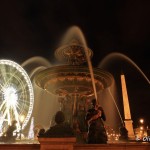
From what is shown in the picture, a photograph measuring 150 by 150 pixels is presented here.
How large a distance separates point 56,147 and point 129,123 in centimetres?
1928

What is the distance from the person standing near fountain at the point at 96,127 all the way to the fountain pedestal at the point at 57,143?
1.45m

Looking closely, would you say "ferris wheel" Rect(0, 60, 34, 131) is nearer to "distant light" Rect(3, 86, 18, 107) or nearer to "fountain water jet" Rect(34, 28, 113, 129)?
"distant light" Rect(3, 86, 18, 107)

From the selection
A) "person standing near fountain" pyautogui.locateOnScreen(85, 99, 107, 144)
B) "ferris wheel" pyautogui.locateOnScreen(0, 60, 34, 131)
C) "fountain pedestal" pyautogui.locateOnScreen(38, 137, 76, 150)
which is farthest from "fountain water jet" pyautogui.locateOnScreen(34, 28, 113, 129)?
"ferris wheel" pyautogui.locateOnScreen(0, 60, 34, 131)

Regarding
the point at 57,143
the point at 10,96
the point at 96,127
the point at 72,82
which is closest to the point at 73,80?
the point at 72,82

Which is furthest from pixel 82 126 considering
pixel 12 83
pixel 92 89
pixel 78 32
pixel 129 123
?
pixel 12 83

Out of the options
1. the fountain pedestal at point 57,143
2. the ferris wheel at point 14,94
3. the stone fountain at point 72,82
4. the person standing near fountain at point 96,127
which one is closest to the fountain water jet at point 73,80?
the stone fountain at point 72,82

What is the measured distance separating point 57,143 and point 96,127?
2.03 m

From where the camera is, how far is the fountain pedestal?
7176mm

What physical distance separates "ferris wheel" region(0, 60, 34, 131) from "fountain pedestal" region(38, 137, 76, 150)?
773 inches

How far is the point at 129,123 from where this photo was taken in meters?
25.5

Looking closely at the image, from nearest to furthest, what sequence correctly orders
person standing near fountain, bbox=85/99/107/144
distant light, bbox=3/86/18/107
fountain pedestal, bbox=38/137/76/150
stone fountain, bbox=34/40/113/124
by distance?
1. fountain pedestal, bbox=38/137/76/150
2. person standing near fountain, bbox=85/99/107/144
3. stone fountain, bbox=34/40/113/124
4. distant light, bbox=3/86/18/107

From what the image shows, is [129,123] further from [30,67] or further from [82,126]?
[30,67]

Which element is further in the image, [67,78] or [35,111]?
[35,111]

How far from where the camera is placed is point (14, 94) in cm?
2700
